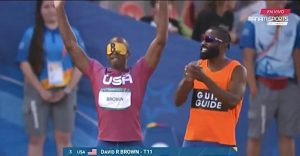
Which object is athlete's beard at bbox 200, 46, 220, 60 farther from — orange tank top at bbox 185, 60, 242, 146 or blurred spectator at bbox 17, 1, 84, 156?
blurred spectator at bbox 17, 1, 84, 156

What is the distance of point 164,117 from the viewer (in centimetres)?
931

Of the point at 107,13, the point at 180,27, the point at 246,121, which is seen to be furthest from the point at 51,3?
the point at 246,121

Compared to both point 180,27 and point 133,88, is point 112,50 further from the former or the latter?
point 180,27

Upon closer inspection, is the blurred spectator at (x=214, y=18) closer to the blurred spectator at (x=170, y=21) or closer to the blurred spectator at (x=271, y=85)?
the blurred spectator at (x=170, y=21)

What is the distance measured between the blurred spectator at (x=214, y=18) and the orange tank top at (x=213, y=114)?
107 inches

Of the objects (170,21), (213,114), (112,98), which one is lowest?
(213,114)

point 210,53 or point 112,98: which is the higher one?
point 210,53

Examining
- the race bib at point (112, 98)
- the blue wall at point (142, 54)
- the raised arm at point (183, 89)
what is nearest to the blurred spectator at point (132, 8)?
the blue wall at point (142, 54)

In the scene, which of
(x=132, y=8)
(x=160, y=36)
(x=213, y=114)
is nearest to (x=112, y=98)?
(x=160, y=36)

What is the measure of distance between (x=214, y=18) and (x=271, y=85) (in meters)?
1.17

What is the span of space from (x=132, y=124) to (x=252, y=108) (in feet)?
6.52

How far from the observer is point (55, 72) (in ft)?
29.3

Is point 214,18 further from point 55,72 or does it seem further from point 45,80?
point 45,80

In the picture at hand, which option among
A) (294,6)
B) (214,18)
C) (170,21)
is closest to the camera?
(294,6)
